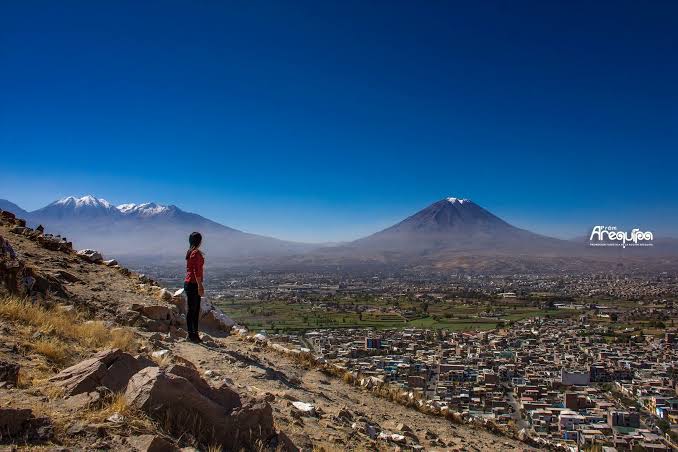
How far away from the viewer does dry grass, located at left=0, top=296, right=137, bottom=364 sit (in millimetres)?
5415

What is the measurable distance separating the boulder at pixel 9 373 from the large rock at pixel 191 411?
1.04 m

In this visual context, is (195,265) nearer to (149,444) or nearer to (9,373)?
(9,373)

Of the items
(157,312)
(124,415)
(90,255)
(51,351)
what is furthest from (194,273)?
(90,255)

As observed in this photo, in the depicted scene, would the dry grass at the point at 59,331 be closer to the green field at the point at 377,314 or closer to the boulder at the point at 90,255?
the boulder at the point at 90,255

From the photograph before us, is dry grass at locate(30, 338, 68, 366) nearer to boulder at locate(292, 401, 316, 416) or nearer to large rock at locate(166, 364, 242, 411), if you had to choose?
large rock at locate(166, 364, 242, 411)

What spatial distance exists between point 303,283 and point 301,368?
86.8 metres

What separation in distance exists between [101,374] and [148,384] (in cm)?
55

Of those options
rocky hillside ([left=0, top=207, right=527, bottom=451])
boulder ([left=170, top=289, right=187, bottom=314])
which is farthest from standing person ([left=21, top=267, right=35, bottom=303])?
boulder ([left=170, top=289, right=187, bottom=314])

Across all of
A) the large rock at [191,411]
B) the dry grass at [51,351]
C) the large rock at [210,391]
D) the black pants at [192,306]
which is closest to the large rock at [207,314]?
the black pants at [192,306]

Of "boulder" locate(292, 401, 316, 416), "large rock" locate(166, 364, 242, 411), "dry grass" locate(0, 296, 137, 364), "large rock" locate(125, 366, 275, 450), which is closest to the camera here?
"large rock" locate(125, 366, 275, 450)

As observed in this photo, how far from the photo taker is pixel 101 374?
4121mm

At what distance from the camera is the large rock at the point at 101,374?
3994mm

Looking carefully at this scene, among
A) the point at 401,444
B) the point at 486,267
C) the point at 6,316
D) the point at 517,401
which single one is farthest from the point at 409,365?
the point at 486,267

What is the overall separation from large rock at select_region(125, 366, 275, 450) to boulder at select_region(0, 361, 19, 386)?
3.41 feet
